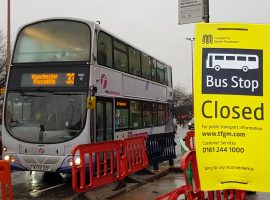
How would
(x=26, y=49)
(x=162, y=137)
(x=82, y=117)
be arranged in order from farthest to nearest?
(x=162, y=137), (x=26, y=49), (x=82, y=117)

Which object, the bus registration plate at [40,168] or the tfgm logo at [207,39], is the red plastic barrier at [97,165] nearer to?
the bus registration plate at [40,168]

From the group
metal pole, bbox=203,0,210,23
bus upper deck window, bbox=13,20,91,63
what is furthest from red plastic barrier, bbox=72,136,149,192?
metal pole, bbox=203,0,210,23

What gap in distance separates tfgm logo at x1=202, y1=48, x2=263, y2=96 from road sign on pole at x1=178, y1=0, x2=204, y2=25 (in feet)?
17.0

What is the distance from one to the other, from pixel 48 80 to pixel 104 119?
77.2 inches

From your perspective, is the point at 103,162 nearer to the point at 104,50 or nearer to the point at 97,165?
the point at 97,165

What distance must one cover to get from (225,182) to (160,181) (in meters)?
8.28

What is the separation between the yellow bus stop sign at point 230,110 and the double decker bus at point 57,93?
7.02 meters

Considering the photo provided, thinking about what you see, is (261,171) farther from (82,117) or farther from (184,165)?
(82,117)

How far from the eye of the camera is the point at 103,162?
35.2 feet

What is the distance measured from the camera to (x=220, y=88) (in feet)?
15.7

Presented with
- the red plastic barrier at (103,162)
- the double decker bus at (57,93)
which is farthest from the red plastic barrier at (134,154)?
the double decker bus at (57,93)

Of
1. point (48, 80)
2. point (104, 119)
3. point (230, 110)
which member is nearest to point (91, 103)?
point (48, 80)

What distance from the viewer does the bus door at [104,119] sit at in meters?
12.6

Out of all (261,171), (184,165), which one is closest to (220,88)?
(261,171)
